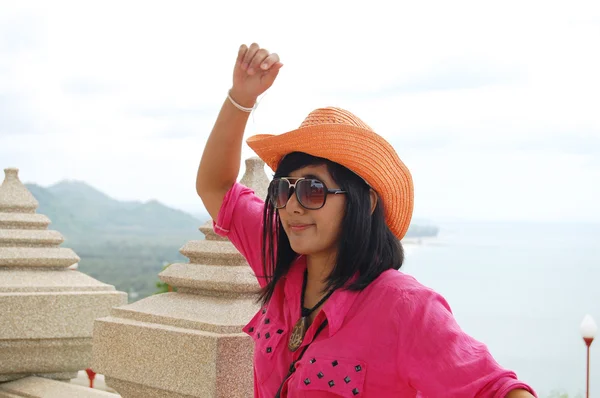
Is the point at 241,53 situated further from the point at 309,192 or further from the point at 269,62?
the point at 309,192

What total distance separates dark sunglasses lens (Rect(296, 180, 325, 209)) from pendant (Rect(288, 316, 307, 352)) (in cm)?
30

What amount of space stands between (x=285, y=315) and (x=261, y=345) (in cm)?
10

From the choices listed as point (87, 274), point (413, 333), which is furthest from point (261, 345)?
point (87, 274)

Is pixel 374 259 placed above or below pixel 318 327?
above

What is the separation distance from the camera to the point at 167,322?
3.27m

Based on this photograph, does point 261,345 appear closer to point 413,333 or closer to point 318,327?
point 318,327

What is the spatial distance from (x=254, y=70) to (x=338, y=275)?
2.06 ft

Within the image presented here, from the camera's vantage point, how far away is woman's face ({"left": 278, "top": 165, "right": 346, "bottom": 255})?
2082mm

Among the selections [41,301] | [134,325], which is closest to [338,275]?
[134,325]

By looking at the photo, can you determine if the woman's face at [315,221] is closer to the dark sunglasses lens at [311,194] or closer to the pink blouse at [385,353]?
the dark sunglasses lens at [311,194]

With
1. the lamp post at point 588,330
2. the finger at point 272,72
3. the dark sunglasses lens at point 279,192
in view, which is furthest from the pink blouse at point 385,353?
the lamp post at point 588,330

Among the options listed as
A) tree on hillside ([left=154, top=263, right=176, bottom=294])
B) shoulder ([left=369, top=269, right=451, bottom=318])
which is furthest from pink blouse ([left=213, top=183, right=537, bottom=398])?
tree on hillside ([left=154, top=263, right=176, bottom=294])

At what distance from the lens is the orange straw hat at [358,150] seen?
6.86ft

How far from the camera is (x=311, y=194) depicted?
6.79 ft
